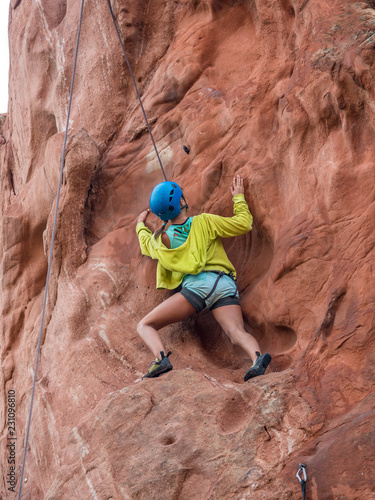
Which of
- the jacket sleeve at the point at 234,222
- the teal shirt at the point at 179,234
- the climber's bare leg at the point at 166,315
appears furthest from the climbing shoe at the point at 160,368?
the jacket sleeve at the point at 234,222

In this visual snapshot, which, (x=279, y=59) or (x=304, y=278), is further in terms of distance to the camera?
(x=279, y=59)

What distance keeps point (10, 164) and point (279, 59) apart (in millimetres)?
5438

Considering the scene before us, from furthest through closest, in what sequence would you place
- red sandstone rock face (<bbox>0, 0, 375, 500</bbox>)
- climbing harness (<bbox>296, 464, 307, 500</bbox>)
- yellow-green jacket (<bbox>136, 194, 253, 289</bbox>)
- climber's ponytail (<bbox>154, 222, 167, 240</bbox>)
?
climber's ponytail (<bbox>154, 222, 167, 240</bbox>) → yellow-green jacket (<bbox>136, 194, 253, 289</bbox>) → red sandstone rock face (<bbox>0, 0, 375, 500</bbox>) → climbing harness (<bbox>296, 464, 307, 500</bbox>)

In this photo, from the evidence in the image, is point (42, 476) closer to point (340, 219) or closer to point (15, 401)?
point (15, 401)

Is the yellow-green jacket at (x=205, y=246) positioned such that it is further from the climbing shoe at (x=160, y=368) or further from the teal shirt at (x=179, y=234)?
the climbing shoe at (x=160, y=368)

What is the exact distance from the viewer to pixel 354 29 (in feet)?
17.1

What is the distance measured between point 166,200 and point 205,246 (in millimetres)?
563

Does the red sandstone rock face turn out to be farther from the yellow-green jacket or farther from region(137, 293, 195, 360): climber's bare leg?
region(137, 293, 195, 360): climber's bare leg

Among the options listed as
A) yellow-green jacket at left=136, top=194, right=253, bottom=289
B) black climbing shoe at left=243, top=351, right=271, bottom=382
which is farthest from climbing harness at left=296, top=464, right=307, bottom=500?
yellow-green jacket at left=136, top=194, right=253, bottom=289

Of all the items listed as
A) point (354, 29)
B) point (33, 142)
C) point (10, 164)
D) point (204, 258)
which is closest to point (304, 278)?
point (204, 258)

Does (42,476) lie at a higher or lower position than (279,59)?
lower

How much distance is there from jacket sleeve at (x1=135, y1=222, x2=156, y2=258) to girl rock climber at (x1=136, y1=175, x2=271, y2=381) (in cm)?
16

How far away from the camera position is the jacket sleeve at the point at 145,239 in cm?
600

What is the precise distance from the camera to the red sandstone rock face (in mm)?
4316
